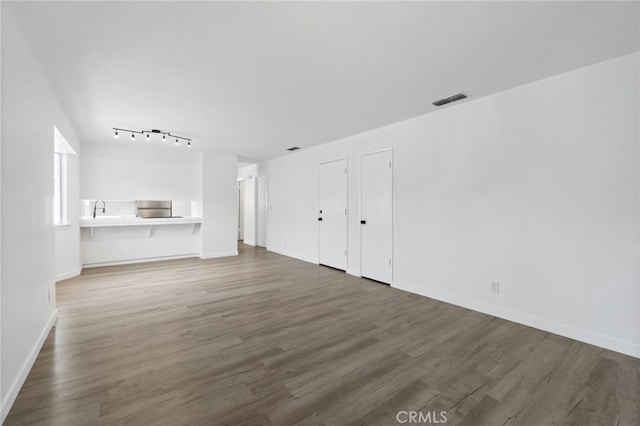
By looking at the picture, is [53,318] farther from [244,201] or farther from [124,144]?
[244,201]

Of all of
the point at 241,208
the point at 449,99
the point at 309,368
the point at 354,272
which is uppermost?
the point at 449,99

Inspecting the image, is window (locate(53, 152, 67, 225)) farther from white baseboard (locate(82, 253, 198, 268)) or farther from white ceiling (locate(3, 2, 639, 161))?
white ceiling (locate(3, 2, 639, 161))

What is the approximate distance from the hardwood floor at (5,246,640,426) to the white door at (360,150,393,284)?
37.6 inches

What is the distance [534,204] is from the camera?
295 cm

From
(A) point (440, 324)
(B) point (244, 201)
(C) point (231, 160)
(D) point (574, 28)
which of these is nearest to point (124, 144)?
(C) point (231, 160)

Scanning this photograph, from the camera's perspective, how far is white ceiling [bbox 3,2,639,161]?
187 centimetres

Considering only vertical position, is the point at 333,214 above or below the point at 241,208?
below

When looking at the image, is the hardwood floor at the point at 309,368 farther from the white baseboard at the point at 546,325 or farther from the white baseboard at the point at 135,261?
the white baseboard at the point at 135,261

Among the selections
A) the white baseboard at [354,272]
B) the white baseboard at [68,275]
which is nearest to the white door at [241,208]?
the white baseboard at [68,275]

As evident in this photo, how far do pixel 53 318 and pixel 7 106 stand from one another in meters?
2.26

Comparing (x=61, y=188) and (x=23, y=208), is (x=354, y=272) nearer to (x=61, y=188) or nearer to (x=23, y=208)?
(x=23, y=208)

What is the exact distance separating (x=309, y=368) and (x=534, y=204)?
2.78 metres

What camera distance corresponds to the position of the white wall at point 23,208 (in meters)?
1.76

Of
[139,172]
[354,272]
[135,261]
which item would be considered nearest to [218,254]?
[135,261]
